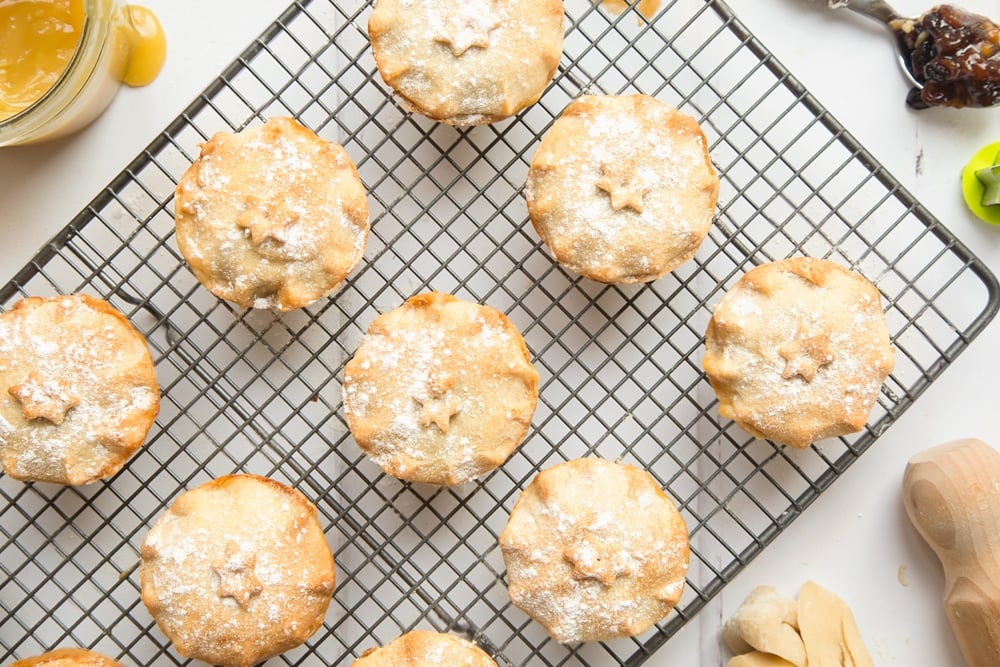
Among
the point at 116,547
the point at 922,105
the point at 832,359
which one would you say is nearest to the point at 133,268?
the point at 116,547

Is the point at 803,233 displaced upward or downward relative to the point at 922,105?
downward

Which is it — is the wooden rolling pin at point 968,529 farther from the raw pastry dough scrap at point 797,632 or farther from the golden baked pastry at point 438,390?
the golden baked pastry at point 438,390

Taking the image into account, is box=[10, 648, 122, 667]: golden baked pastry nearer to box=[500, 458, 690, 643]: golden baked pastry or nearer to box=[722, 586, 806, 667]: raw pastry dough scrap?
box=[500, 458, 690, 643]: golden baked pastry

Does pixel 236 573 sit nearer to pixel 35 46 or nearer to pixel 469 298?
pixel 469 298

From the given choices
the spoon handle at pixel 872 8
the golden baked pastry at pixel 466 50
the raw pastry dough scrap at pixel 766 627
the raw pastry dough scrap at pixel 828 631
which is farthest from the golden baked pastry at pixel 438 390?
the spoon handle at pixel 872 8

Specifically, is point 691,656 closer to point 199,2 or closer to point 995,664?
point 995,664

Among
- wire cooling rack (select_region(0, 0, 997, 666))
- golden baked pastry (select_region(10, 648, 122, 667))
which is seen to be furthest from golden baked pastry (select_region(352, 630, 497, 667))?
golden baked pastry (select_region(10, 648, 122, 667))
